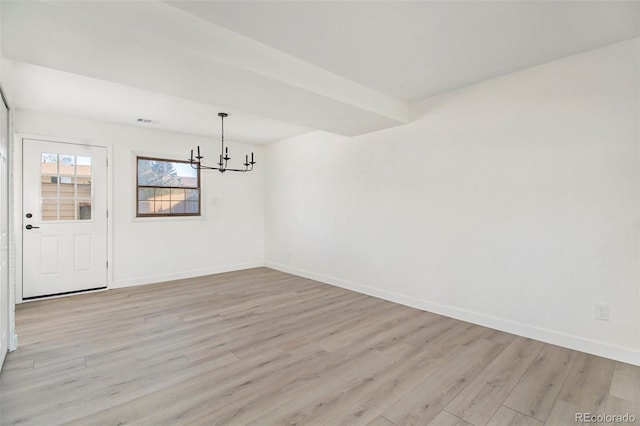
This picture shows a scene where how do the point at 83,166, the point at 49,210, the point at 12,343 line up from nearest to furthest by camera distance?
1. the point at 12,343
2. the point at 49,210
3. the point at 83,166

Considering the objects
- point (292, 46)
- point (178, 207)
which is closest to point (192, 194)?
point (178, 207)

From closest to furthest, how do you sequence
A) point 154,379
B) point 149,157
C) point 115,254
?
point 154,379, point 115,254, point 149,157

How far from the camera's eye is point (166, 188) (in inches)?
219

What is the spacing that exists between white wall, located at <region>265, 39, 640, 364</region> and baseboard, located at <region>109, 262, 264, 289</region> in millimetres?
2518

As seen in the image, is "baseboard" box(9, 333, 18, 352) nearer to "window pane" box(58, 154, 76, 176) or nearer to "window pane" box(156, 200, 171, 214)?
"window pane" box(58, 154, 76, 176)

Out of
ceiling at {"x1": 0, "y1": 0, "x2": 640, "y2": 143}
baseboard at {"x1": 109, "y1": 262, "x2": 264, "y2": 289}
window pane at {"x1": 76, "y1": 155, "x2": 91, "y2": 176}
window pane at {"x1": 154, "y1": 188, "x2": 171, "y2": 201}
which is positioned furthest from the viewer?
window pane at {"x1": 154, "y1": 188, "x2": 171, "y2": 201}

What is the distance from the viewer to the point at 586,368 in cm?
248

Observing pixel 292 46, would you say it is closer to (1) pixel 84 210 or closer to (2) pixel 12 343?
(2) pixel 12 343

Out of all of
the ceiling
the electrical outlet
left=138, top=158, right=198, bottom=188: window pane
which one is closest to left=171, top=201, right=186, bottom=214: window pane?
left=138, top=158, right=198, bottom=188: window pane

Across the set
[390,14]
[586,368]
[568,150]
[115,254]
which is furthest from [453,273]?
[115,254]

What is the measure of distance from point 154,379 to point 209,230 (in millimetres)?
3842

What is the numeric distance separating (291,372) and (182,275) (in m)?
3.85

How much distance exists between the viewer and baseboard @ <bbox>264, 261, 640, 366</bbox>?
2.61m

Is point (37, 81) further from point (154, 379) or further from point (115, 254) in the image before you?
point (154, 379)
